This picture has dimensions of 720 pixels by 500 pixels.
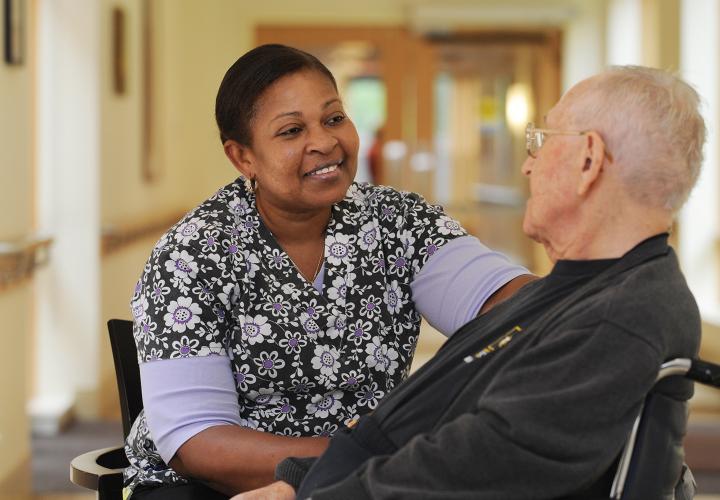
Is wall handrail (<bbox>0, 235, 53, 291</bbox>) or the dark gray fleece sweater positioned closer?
the dark gray fleece sweater

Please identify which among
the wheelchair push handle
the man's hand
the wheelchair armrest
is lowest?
the wheelchair armrest

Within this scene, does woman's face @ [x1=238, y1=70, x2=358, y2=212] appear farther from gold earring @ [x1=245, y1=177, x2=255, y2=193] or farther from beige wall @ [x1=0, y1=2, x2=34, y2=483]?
beige wall @ [x1=0, y1=2, x2=34, y2=483]

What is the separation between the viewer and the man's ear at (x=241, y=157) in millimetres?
2242

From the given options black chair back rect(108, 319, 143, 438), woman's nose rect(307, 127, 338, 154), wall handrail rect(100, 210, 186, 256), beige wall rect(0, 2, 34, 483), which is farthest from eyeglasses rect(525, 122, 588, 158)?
wall handrail rect(100, 210, 186, 256)

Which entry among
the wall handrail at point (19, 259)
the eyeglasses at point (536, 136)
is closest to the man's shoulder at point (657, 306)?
the eyeglasses at point (536, 136)

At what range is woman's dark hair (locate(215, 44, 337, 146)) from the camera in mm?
2170

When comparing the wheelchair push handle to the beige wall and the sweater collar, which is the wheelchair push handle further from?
the beige wall

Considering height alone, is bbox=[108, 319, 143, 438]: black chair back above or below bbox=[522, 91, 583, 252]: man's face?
below

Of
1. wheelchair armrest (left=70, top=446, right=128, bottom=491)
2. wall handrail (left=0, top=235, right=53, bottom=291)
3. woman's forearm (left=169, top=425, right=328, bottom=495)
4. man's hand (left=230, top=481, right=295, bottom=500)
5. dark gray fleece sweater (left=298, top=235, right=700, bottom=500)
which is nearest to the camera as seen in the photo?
dark gray fleece sweater (left=298, top=235, right=700, bottom=500)

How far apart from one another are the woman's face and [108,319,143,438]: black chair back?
0.42 m

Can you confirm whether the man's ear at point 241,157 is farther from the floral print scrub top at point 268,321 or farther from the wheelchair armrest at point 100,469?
the wheelchair armrest at point 100,469

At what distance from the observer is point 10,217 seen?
4762mm

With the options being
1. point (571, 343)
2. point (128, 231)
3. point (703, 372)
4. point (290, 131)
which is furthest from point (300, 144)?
point (128, 231)

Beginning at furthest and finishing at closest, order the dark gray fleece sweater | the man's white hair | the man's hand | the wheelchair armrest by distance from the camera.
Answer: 1. the wheelchair armrest
2. the man's hand
3. the man's white hair
4. the dark gray fleece sweater
